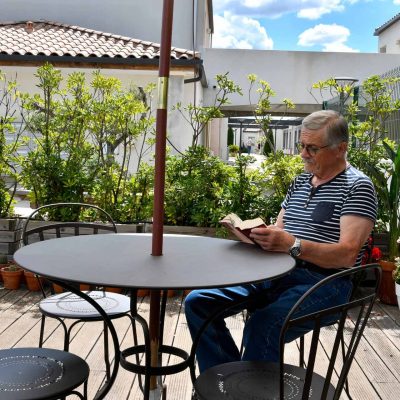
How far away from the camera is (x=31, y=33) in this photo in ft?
37.7

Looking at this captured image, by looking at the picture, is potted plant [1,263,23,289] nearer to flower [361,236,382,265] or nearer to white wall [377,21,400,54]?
flower [361,236,382,265]

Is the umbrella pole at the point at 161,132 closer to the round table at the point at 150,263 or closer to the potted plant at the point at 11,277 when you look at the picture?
the round table at the point at 150,263

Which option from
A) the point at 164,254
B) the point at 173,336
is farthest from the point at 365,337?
the point at 164,254

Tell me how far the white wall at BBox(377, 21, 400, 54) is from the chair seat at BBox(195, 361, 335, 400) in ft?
84.2

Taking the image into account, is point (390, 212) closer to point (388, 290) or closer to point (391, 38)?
point (388, 290)

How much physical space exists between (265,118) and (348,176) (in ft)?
9.32

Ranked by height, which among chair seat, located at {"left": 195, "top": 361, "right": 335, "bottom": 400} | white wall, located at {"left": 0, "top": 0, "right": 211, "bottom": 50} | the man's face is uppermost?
white wall, located at {"left": 0, "top": 0, "right": 211, "bottom": 50}

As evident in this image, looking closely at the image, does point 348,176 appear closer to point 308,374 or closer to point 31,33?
point 308,374

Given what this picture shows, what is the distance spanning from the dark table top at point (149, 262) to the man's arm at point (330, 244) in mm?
50

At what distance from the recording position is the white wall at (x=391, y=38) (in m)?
25.2

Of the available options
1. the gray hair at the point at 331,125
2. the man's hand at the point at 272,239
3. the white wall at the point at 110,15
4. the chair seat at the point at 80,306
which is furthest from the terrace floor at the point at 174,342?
the white wall at the point at 110,15

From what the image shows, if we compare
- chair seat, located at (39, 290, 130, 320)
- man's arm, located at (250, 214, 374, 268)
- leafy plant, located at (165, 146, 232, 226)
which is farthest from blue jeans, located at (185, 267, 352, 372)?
leafy plant, located at (165, 146, 232, 226)

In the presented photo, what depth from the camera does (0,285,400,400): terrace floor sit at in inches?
108

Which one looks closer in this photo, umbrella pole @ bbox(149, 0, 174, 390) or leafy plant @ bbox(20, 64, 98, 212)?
umbrella pole @ bbox(149, 0, 174, 390)
